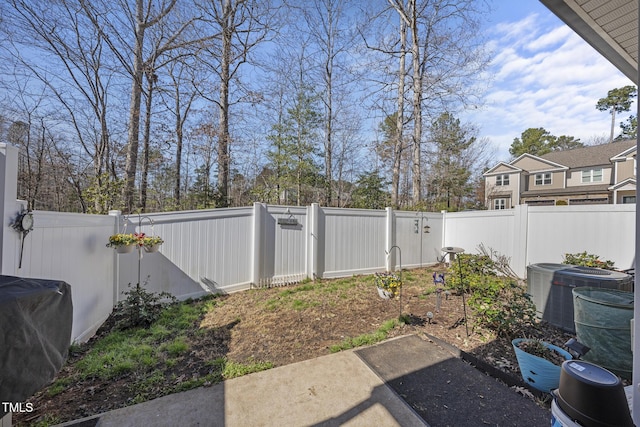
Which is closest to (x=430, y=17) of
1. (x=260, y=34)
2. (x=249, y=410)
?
(x=260, y=34)

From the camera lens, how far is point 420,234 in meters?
7.42

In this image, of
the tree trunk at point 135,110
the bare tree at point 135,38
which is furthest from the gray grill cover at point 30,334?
the tree trunk at point 135,110

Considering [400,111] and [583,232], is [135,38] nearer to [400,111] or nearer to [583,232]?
[400,111]

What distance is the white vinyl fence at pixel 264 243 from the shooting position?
256 cm

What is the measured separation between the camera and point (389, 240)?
22.2 feet

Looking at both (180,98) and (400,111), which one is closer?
(180,98)

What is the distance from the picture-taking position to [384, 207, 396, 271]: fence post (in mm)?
6742

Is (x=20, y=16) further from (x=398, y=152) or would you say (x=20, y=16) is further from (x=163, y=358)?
(x=398, y=152)

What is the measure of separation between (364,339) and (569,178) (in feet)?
73.7

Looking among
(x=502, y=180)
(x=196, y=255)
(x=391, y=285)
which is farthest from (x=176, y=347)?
(x=502, y=180)

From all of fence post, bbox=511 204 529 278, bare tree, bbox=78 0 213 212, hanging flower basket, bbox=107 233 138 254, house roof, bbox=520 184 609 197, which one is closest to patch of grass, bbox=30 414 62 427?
hanging flower basket, bbox=107 233 138 254

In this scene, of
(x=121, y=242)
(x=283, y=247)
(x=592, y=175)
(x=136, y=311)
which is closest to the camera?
(x=121, y=242)

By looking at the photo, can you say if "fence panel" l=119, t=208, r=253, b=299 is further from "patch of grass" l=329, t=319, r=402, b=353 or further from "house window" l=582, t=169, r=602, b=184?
"house window" l=582, t=169, r=602, b=184

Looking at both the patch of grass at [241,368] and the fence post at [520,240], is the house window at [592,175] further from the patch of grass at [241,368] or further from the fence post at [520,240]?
the patch of grass at [241,368]
